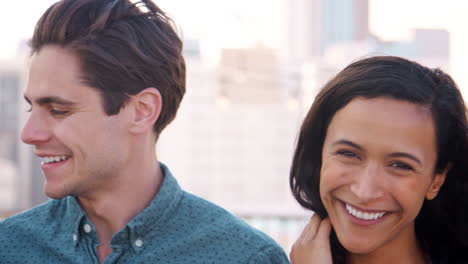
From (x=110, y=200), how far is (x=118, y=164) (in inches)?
3.7

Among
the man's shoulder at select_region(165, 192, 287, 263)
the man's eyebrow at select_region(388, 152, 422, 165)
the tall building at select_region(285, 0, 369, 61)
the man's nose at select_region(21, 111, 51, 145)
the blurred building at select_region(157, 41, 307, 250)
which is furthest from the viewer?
the tall building at select_region(285, 0, 369, 61)

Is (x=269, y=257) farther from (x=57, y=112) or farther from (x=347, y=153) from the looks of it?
(x=57, y=112)

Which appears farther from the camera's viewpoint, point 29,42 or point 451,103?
point 29,42

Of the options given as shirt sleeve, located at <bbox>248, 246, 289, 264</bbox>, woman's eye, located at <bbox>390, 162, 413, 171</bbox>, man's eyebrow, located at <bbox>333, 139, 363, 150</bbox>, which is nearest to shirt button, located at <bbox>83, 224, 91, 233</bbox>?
shirt sleeve, located at <bbox>248, 246, 289, 264</bbox>

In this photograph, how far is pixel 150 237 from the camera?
1.71 metres

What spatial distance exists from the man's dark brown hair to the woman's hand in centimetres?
48

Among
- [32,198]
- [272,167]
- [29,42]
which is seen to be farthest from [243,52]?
[29,42]

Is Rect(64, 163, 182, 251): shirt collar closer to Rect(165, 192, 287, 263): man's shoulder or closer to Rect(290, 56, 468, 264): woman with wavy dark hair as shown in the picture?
Rect(165, 192, 287, 263): man's shoulder

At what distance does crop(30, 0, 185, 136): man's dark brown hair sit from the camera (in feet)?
5.59

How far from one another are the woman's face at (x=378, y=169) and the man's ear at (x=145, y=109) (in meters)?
0.46

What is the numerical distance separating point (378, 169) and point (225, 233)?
0.43 m

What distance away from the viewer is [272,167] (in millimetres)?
70500

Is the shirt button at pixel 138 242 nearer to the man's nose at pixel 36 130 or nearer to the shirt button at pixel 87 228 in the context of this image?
the shirt button at pixel 87 228

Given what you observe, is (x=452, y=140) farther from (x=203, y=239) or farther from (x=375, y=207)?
(x=203, y=239)
